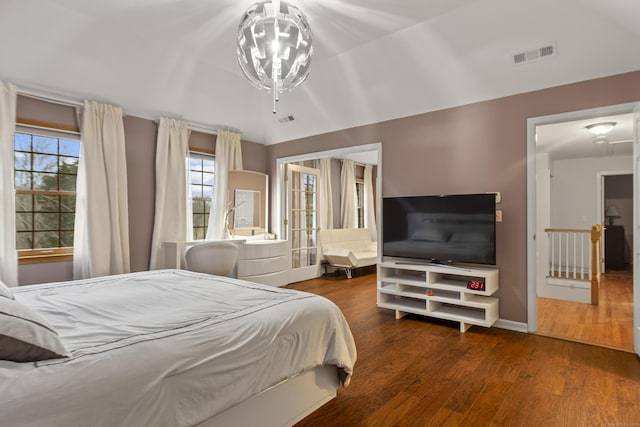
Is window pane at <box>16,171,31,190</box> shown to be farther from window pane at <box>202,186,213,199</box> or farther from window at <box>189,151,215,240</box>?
window pane at <box>202,186,213,199</box>

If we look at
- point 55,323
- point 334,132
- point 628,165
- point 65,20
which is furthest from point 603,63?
point 628,165

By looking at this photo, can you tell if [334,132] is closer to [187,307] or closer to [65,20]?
[65,20]

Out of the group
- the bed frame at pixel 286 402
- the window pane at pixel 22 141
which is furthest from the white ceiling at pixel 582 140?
the window pane at pixel 22 141

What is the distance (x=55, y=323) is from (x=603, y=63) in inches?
168

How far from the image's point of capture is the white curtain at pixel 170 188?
4.45 m

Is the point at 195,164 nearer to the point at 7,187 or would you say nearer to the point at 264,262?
the point at 264,262

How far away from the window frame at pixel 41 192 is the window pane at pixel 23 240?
0.22 ft

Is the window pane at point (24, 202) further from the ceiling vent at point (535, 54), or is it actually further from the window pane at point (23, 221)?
the ceiling vent at point (535, 54)

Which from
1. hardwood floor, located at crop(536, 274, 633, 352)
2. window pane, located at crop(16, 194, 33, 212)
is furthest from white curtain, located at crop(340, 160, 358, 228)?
window pane, located at crop(16, 194, 33, 212)

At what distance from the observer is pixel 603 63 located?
2.95 meters

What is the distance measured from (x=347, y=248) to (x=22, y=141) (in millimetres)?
5081

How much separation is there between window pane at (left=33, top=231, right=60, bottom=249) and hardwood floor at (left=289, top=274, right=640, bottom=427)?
347 centimetres

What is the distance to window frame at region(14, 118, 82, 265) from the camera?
3.54 m

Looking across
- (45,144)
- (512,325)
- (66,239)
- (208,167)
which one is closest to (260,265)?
(208,167)
